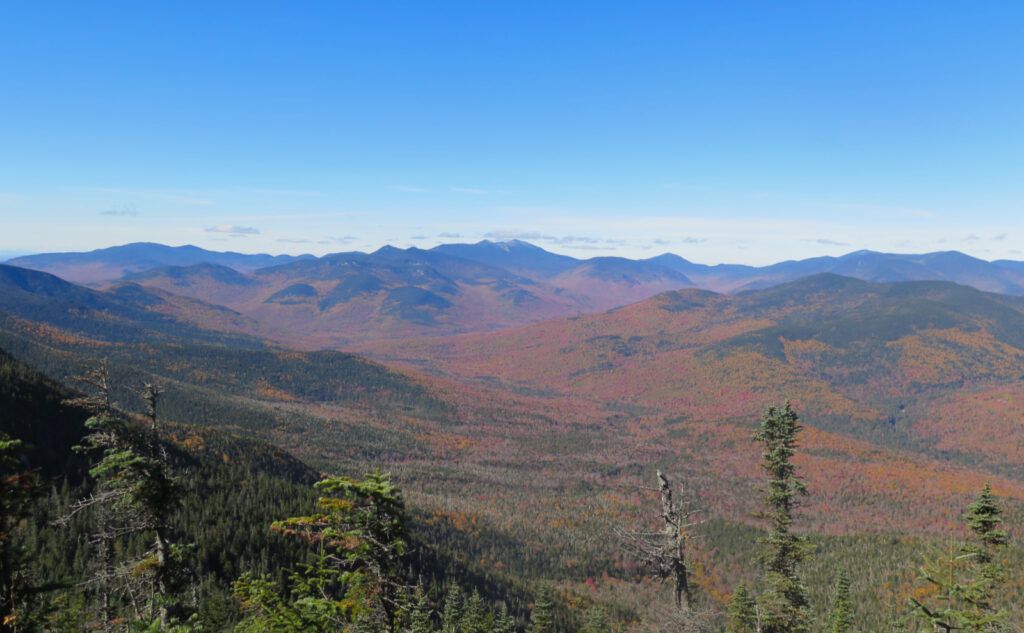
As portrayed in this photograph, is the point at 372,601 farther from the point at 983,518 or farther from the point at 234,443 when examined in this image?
the point at 234,443

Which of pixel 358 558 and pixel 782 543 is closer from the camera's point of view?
pixel 358 558

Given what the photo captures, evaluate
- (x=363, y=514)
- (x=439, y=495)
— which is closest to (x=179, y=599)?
(x=363, y=514)

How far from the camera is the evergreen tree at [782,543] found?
1225 inches

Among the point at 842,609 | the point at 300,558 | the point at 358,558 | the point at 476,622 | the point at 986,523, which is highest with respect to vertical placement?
the point at 358,558

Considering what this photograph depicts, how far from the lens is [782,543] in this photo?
31406 millimetres

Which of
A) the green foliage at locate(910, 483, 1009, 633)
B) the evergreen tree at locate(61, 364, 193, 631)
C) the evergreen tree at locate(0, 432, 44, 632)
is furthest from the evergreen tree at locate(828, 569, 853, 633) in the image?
the evergreen tree at locate(0, 432, 44, 632)

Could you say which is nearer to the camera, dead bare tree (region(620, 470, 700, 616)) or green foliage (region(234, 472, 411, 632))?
green foliage (region(234, 472, 411, 632))

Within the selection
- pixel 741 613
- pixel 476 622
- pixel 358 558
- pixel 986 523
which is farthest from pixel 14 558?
pixel 476 622

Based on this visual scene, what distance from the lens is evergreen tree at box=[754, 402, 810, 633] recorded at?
31109 millimetres

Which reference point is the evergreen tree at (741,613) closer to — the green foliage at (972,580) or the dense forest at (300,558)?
the dense forest at (300,558)

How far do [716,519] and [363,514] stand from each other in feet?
634

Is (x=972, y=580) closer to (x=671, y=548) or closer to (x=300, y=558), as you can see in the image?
(x=671, y=548)

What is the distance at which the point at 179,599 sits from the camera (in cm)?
1534

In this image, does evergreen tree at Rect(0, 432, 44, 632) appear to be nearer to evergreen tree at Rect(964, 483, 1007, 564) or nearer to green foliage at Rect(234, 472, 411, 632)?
green foliage at Rect(234, 472, 411, 632)
